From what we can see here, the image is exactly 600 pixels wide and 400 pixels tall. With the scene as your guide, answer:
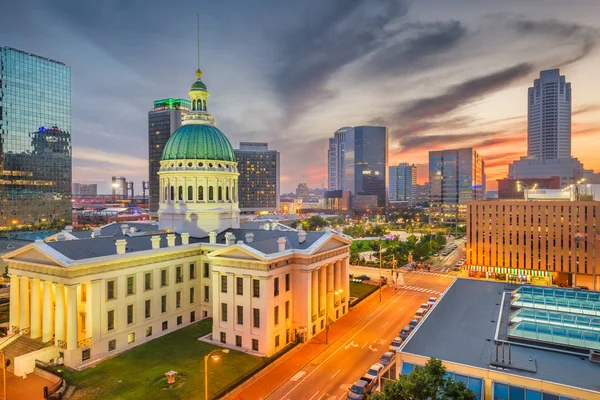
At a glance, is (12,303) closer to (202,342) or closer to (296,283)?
(202,342)

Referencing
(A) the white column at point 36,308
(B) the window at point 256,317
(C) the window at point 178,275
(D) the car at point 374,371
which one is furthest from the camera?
(C) the window at point 178,275

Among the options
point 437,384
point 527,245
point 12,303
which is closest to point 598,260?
point 527,245

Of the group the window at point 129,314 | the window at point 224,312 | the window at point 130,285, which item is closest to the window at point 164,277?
the window at point 130,285

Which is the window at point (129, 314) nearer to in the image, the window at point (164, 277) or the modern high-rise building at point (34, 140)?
the window at point (164, 277)

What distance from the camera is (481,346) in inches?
1425

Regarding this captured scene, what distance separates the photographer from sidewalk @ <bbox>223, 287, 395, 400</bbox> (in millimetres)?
41719

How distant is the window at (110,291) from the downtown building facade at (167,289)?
5.0 inches

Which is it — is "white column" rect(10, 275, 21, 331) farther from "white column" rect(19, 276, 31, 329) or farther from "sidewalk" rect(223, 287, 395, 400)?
"sidewalk" rect(223, 287, 395, 400)

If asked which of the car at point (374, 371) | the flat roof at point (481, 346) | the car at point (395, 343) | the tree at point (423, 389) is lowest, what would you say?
the car at point (374, 371)

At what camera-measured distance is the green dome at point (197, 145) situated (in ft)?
235

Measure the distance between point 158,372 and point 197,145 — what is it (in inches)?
1590

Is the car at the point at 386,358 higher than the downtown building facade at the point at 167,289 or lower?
lower

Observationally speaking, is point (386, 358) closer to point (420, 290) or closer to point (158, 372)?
point (158, 372)

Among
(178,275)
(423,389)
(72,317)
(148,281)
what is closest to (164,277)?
(178,275)
